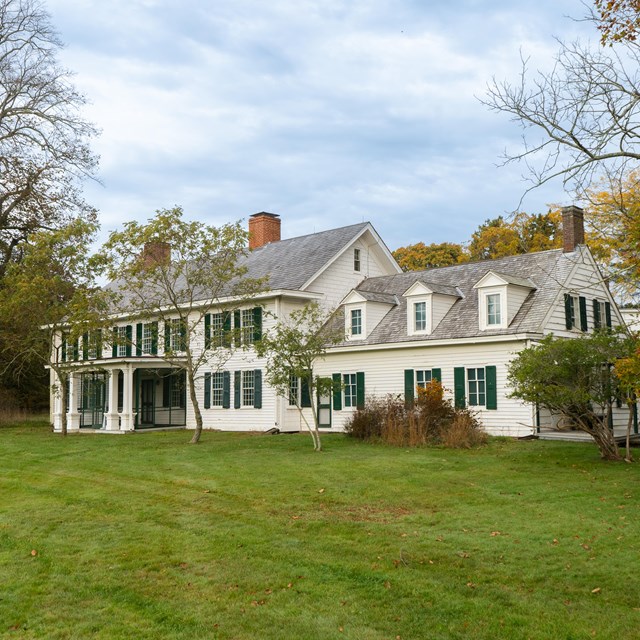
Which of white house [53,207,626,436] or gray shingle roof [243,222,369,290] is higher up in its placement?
gray shingle roof [243,222,369,290]

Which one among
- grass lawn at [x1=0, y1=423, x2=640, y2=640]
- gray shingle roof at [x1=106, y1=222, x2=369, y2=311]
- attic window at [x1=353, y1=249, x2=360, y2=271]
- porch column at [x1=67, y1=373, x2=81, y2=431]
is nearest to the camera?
grass lawn at [x1=0, y1=423, x2=640, y2=640]

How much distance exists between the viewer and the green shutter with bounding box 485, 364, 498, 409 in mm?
21031

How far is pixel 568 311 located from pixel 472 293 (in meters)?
3.14

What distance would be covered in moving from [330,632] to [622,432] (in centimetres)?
1888

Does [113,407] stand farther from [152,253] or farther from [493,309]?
[493,309]

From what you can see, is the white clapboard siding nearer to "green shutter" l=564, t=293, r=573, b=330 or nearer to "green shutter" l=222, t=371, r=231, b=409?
"green shutter" l=564, t=293, r=573, b=330


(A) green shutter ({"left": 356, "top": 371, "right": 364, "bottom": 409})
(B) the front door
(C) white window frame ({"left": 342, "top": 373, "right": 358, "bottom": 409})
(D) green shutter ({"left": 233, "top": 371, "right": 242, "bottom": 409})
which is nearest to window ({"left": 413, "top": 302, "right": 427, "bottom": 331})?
(A) green shutter ({"left": 356, "top": 371, "right": 364, "bottom": 409})

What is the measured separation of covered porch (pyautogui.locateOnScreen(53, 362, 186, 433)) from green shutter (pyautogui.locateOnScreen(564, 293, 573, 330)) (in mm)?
14704

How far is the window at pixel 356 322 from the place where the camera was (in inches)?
1002

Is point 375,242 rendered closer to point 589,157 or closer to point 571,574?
point 589,157

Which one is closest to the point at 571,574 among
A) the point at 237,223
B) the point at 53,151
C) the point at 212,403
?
the point at 237,223

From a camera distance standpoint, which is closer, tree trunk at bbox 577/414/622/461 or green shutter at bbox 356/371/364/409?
tree trunk at bbox 577/414/622/461

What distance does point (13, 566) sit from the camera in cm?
767

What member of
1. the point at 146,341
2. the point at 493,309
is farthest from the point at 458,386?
the point at 146,341
